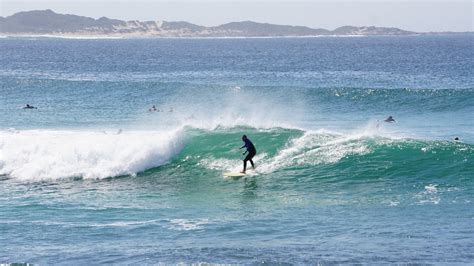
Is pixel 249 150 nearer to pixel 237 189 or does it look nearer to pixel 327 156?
pixel 237 189

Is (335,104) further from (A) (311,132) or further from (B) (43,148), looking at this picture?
(B) (43,148)

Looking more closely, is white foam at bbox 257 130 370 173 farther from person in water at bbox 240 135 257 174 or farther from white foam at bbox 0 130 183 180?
white foam at bbox 0 130 183 180

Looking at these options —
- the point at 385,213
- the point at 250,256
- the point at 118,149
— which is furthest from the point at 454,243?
the point at 118,149

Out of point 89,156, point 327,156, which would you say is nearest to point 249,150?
point 327,156

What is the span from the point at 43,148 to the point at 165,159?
449cm

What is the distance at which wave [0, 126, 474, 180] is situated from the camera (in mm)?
24438

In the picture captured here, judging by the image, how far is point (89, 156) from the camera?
1026 inches

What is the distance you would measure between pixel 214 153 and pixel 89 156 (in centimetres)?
418

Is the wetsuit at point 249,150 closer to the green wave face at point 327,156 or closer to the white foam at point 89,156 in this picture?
the green wave face at point 327,156

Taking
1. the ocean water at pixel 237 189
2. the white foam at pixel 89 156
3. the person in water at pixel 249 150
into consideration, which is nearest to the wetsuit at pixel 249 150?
the person in water at pixel 249 150

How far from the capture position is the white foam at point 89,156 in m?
25.2

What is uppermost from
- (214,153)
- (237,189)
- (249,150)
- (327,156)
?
(249,150)

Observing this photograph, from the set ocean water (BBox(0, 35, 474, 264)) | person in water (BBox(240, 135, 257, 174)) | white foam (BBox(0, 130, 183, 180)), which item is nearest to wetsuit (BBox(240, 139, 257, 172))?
person in water (BBox(240, 135, 257, 174))

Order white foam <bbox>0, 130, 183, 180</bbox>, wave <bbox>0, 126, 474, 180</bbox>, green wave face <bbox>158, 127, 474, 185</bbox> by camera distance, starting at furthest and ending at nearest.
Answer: white foam <bbox>0, 130, 183, 180</bbox>
wave <bbox>0, 126, 474, 180</bbox>
green wave face <bbox>158, 127, 474, 185</bbox>
